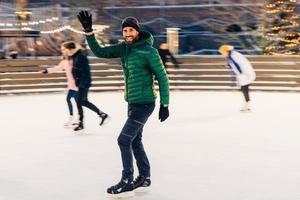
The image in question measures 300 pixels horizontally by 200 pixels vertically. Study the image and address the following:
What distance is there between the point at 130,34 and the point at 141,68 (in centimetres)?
32

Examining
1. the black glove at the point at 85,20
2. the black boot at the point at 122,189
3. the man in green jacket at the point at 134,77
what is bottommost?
the black boot at the point at 122,189

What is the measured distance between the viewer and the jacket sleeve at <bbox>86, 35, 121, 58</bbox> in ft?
15.0

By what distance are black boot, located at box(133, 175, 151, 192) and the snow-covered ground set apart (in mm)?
98

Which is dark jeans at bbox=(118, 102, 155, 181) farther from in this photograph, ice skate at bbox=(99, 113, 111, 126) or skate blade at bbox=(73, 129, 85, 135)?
ice skate at bbox=(99, 113, 111, 126)

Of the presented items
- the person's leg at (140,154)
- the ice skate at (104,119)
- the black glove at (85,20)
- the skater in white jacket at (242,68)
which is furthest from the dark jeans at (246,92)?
the black glove at (85,20)

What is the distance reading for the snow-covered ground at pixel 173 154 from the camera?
487 cm

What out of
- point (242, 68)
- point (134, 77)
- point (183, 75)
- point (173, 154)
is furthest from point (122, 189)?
point (183, 75)

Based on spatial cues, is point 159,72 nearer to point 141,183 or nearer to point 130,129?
point 130,129

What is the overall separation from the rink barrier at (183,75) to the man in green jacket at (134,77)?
10606 millimetres

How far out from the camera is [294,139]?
7.66 m

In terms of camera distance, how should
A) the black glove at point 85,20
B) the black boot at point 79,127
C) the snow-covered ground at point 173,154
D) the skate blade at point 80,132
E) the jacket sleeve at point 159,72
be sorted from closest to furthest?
the jacket sleeve at point 159,72, the black glove at point 85,20, the snow-covered ground at point 173,154, the skate blade at point 80,132, the black boot at point 79,127

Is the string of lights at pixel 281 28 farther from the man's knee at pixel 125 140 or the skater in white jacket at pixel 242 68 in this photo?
the man's knee at pixel 125 140

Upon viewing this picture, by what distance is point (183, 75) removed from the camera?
15547 millimetres

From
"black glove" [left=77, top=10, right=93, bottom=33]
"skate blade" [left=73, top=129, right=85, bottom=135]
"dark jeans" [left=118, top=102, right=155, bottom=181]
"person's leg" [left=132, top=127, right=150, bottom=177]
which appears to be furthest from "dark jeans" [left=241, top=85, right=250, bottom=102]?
"black glove" [left=77, top=10, right=93, bottom=33]
